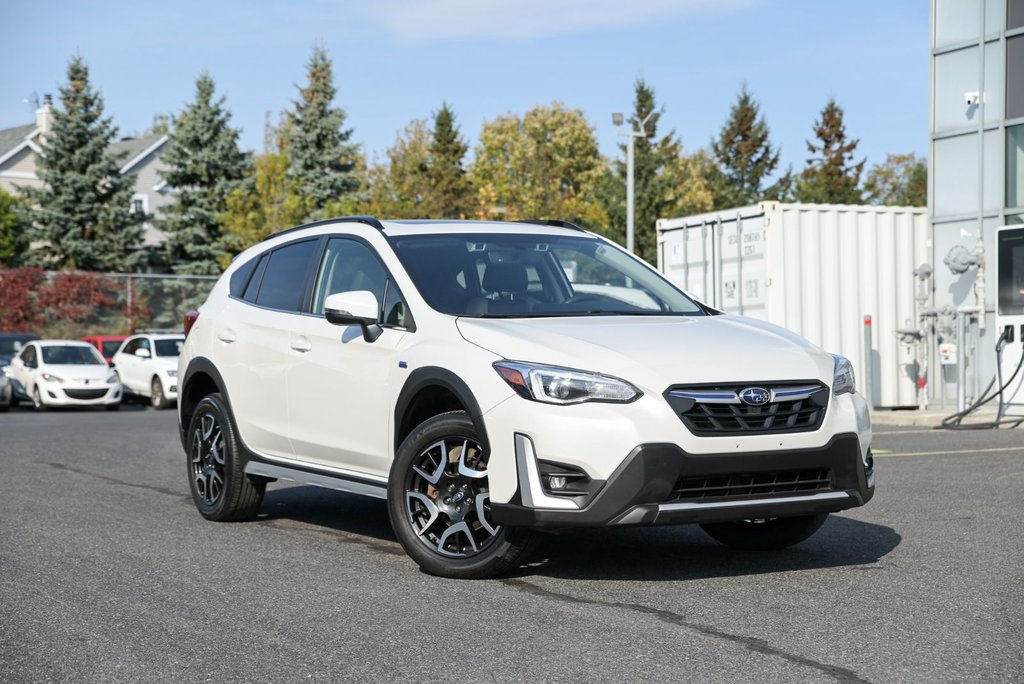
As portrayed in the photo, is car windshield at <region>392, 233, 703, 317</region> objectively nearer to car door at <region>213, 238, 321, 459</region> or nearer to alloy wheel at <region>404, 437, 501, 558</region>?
alloy wheel at <region>404, 437, 501, 558</region>

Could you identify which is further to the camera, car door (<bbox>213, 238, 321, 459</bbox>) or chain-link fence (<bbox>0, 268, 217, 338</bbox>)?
chain-link fence (<bbox>0, 268, 217, 338</bbox>)

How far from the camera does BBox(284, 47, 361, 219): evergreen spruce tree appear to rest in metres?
55.2

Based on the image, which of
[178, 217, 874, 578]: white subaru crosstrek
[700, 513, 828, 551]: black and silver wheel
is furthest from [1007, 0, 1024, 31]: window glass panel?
[700, 513, 828, 551]: black and silver wheel

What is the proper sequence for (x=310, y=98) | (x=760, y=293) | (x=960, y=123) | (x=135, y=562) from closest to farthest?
1. (x=135, y=562)
2. (x=760, y=293)
3. (x=960, y=123)
4. (x=310, y=98)

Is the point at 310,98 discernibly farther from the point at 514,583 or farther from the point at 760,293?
the point at 514,583

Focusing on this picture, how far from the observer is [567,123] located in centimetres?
7125

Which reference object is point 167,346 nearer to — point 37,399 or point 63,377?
point 63,377

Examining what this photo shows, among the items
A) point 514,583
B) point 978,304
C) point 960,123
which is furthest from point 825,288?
point 514,583

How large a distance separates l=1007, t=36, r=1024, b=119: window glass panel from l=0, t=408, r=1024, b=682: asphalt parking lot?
12.9 m

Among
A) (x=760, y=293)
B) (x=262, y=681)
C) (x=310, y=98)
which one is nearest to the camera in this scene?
(x=262, y=681)

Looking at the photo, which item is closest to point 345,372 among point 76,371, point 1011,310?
point 1011,310

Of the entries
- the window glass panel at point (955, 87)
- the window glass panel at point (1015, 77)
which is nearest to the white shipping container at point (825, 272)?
the window glass panel at point (955, 87)

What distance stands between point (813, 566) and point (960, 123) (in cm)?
1643

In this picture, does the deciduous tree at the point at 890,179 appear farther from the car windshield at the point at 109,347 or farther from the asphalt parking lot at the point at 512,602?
the asphalt parking lot at the point at 512,602
